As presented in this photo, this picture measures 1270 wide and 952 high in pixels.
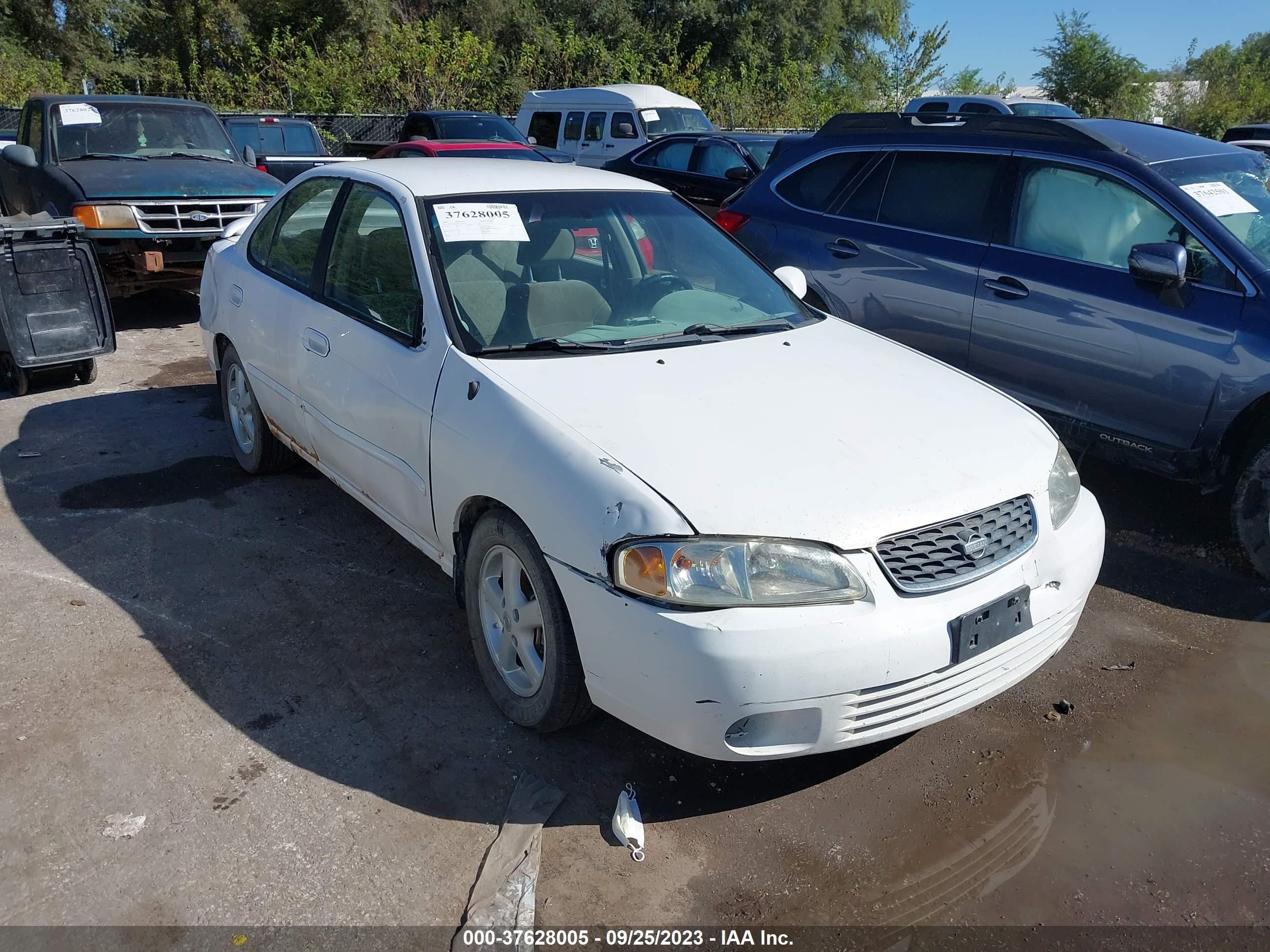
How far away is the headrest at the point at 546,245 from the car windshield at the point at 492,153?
8974mm

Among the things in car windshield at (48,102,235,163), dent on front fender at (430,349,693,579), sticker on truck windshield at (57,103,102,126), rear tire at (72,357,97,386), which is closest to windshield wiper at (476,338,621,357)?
dent on front fender at (430,349,693,579)

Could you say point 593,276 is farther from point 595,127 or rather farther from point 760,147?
point 595,127

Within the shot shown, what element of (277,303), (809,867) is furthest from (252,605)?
(809,867)

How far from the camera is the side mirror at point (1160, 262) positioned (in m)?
4.46

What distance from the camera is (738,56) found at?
1372 inches

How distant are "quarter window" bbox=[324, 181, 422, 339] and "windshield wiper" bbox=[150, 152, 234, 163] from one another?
602 centimetres

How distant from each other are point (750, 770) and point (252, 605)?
2133 millimetres

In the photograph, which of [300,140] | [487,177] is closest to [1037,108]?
[300,140]

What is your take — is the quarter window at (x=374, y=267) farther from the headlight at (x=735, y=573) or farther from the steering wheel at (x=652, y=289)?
the headlight at (x=735, y=573)

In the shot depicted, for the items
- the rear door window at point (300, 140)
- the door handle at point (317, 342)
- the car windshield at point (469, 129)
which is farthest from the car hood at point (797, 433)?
the car windshield at point (469, 129)

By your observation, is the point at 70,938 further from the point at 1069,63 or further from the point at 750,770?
the point at 1069,63

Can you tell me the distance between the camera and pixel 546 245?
393 centimetres

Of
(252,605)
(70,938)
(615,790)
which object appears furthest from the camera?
(252,605)

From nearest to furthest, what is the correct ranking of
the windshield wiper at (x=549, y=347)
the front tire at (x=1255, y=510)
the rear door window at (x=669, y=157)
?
the windshield wiper at (x=549, y=347) < the front tire at (x=1255, y=510) < the rear door window at (x=669, y=157)
